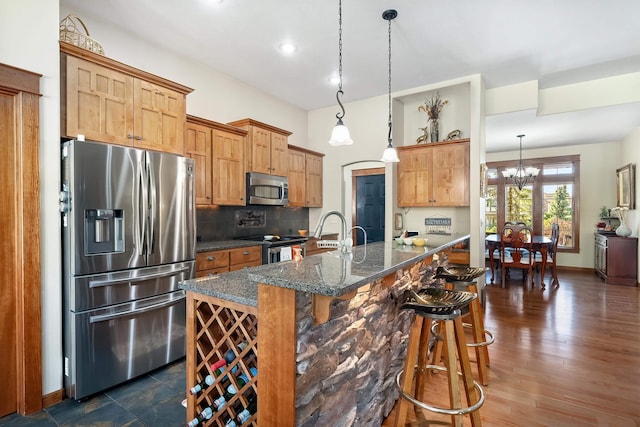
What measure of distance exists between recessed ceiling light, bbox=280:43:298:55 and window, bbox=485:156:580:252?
5.43m

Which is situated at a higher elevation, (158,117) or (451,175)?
(158,117)

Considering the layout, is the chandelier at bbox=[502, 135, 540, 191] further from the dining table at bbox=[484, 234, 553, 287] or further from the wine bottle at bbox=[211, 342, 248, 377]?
the wine bottle at bbox=[211, 342, 248, 377]

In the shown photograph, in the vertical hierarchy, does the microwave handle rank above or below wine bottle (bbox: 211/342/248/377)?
above

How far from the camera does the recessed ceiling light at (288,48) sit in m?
3.46

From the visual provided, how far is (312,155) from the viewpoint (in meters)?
5.45

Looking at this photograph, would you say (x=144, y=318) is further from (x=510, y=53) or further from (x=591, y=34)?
(x=591, y=34)

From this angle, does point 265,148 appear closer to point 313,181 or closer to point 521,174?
point 313,181

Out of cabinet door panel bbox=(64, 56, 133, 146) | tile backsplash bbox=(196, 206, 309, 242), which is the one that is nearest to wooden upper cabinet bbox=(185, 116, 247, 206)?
tile backsplash bbox=(196, 206, 309, 242)

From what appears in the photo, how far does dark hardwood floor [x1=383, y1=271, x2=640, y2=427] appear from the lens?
2.03 metres

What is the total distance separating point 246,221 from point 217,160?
1.09 meters

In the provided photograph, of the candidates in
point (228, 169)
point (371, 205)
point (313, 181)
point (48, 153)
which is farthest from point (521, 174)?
point (48, 153)

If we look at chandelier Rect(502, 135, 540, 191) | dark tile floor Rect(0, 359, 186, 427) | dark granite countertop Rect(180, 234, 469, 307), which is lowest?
dark tile floor Rect(0, 359, 186, 427)

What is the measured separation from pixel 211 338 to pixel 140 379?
1.41 meters

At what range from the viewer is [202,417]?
1529mm
